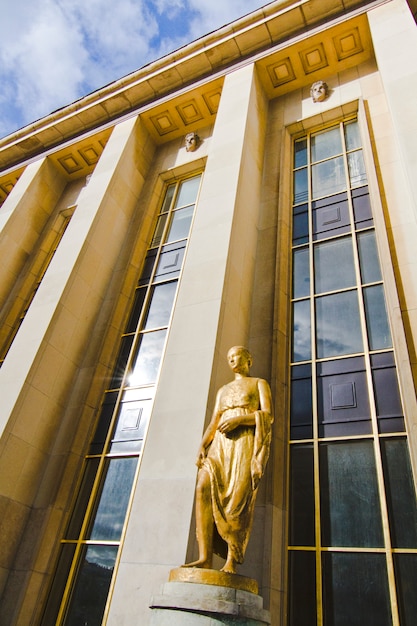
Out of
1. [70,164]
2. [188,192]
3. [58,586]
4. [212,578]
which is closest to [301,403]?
[212,578]

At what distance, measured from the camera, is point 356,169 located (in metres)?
11.0

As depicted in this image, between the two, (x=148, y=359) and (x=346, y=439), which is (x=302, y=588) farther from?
(x=148, y=359)

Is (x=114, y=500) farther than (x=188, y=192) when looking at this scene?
No

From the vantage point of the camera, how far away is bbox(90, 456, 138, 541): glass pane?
25.0 feet

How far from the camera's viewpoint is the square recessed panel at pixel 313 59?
44.1 feet

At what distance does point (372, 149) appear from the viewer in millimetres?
10492

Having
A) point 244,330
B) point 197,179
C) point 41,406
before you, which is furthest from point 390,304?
point 197,179

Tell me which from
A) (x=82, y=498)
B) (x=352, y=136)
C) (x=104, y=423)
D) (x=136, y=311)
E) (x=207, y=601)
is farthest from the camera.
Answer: (x=352, y=136)

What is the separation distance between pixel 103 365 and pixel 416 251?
706cm

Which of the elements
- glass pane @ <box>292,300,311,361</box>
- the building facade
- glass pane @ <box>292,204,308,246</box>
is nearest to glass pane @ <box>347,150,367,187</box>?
the building facade

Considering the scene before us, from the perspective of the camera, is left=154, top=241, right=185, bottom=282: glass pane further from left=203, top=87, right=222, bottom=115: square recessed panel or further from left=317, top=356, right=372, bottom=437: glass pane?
left=203, top=87, right=222, bottom=115: square recessed panel

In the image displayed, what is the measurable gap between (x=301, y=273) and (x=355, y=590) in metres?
6.08

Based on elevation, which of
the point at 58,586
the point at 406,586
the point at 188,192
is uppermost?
the point at 188,192

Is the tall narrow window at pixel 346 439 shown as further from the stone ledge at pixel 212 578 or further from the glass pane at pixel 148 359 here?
the glass pane at pixel 148 359
